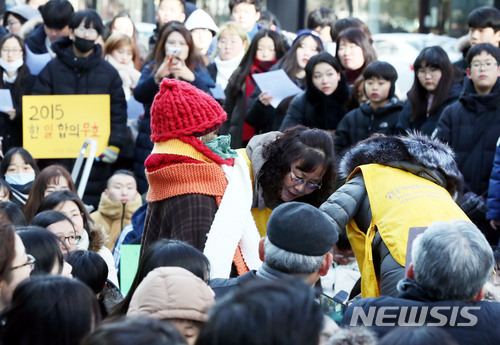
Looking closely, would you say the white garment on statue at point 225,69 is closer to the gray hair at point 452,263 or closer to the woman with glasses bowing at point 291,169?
the woman with glasses bowing at point 291,169

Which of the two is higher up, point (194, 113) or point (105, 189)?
point (194, 113)

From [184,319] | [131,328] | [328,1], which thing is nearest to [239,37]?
[184,319]

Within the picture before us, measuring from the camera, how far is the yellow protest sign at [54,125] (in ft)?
25.7

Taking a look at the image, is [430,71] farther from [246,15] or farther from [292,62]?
[246,15]

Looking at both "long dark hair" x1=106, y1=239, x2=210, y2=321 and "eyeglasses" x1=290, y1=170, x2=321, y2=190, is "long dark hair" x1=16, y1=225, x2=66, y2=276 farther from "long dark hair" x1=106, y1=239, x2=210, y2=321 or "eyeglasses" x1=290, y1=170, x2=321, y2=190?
"eyeglasses" x1=290, y1=170, x2=321, y2=190

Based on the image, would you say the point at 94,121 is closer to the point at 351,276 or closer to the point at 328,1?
the point at 351,276

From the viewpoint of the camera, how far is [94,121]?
798 cm

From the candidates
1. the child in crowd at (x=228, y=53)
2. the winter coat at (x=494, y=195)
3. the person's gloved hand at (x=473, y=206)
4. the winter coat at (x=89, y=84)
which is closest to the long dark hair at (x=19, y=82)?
the winter coat at (x=89, y=84)

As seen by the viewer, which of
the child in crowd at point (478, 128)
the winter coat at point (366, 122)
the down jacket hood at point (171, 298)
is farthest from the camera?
the winter coat at point (366, 122)

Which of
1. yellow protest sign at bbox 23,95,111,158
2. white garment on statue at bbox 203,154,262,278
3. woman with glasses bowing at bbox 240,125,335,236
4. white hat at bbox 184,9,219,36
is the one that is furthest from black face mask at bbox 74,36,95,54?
white garment on statue at bbox 203,154,262,278

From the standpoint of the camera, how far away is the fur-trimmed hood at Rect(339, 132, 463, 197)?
13.9 feet

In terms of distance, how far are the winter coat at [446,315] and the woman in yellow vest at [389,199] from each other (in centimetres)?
80

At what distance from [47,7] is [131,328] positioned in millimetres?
7572

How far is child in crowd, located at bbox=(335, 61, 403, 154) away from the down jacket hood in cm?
438
